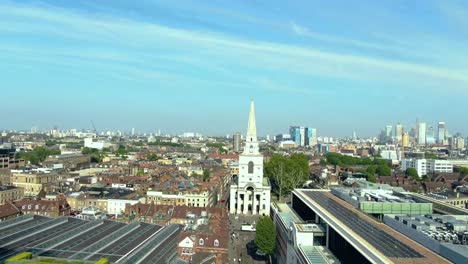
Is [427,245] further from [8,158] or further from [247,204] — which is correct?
[8,158]

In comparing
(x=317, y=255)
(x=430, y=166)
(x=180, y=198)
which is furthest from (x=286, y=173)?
(x=430, y=166)

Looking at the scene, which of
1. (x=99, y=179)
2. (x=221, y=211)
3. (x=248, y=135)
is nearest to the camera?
(x=221, y=211)

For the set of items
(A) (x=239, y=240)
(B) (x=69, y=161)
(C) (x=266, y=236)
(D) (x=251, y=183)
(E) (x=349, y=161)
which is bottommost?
(A) (x=239, y=240)

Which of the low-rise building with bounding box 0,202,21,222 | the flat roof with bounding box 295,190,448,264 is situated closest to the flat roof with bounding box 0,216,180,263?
the low-rise building with bounding box 0,202,21,222

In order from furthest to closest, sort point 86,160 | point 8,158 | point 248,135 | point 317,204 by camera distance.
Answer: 1. point 86,160
2. point 8,158
3. point 248,135
4. point 317,204

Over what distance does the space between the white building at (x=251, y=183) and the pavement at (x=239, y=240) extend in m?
2.03

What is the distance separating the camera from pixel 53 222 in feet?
143

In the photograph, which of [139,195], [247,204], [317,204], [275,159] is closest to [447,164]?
[275,159]

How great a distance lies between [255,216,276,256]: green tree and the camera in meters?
43.9

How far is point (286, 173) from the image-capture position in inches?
3406

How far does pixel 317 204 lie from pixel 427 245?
15.9m

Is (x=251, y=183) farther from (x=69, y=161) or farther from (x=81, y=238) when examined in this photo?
(x=69, y=161)

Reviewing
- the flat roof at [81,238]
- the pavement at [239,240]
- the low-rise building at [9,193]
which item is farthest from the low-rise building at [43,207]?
the pavement at [239,240]

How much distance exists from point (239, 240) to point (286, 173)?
34670 mm
